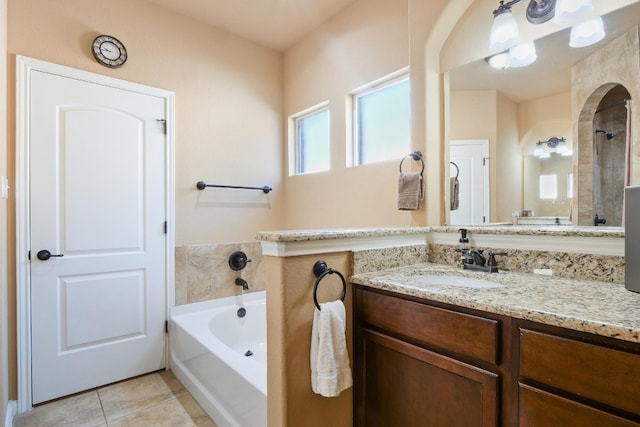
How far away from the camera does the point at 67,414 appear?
1.97 meters

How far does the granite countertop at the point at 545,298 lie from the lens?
79 centimetres

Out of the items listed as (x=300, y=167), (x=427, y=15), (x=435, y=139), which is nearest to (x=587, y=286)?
(x=435, y=139)

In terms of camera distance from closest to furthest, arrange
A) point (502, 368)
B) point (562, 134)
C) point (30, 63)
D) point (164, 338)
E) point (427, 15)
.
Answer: point (502, 368) < point (562, 134) < point (427, 15) < point (30, 63) < point (164, 338)

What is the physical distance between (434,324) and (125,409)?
2.03 metres

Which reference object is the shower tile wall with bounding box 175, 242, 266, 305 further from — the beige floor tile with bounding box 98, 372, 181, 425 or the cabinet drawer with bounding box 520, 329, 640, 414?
the cabinet drawer with bounding box 520, 329, 640, 414

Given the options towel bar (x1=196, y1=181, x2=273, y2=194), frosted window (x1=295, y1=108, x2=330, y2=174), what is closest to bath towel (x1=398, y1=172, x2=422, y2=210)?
frosted window (x1=295, y1=108, x2=330, y2=174)

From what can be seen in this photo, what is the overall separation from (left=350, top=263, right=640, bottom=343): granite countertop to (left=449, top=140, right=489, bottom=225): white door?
0.46 metres

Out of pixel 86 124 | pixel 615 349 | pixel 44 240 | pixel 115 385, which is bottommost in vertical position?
pixel 115 385

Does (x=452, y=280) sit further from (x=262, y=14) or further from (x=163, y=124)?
(x=262, y=14)

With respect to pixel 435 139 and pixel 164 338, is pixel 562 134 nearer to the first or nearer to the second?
pixel 435 139

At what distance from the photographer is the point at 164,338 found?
2543 mm

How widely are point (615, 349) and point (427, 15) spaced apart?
180 cm

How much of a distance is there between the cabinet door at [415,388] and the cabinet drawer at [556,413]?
82 millimetres

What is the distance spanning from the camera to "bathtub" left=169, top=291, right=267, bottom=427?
5.26 ft
